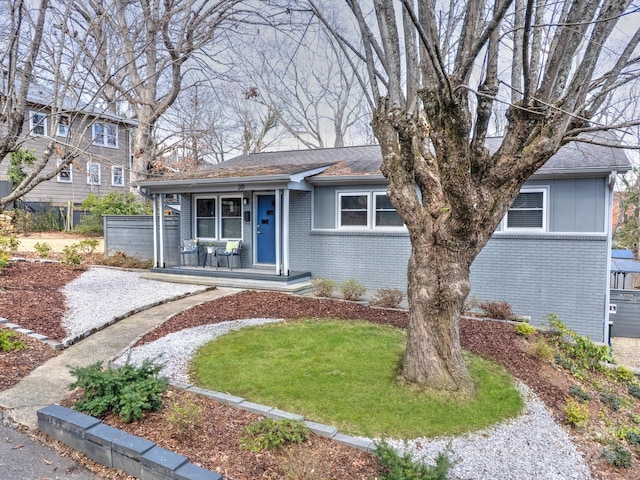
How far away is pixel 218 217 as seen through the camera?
499 inches

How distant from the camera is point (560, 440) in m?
3.82

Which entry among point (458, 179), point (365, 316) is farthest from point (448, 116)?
point (365, 316)

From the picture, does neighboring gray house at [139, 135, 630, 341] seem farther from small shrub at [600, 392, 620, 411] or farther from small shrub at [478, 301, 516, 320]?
small shrub at [600, 392, 620, 411]

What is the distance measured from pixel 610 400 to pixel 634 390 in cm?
96

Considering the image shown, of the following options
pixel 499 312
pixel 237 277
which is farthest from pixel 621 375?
pixel 237 277

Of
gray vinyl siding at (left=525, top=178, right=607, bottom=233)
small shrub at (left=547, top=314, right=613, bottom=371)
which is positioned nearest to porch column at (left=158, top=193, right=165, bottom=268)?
gray vinyl siding at (left=525, top=178, right=607, bottom=233)

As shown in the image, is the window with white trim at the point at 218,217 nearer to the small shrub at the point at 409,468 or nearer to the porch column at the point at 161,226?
→ the porch column at the point at 161,226

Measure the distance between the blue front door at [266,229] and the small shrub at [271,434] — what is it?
8.54 metres

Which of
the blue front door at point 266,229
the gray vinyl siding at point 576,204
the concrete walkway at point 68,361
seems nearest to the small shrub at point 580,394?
the gray vinyl siding at point 576,204

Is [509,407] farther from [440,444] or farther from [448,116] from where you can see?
[448,116]

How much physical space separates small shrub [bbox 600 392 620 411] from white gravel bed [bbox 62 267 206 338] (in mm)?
7199

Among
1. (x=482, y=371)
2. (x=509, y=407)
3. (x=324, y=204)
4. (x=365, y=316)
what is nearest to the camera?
(x=509, y=407)

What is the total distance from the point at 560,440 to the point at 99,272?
1172 centimetres

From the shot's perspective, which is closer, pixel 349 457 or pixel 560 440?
pixel 349 457
